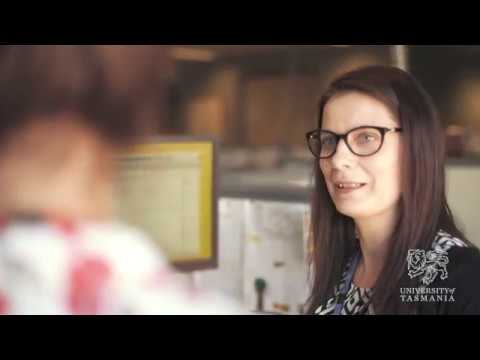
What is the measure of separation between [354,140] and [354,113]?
67 millimetres

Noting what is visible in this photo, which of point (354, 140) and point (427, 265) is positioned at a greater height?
point (354, 140)

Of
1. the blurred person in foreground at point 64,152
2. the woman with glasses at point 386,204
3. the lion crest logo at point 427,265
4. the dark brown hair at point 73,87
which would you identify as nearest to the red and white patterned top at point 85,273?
the blurred person in foreground at point 64,152

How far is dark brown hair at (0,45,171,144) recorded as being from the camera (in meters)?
1.50

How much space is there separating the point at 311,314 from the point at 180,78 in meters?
0.73

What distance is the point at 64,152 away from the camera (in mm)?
1513

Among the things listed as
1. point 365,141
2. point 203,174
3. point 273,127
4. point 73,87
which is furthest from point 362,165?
point 73,87

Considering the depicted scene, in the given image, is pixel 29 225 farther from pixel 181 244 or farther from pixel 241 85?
pixel 241 85

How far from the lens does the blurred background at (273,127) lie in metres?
1.58

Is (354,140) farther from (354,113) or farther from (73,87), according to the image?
(73,87)
